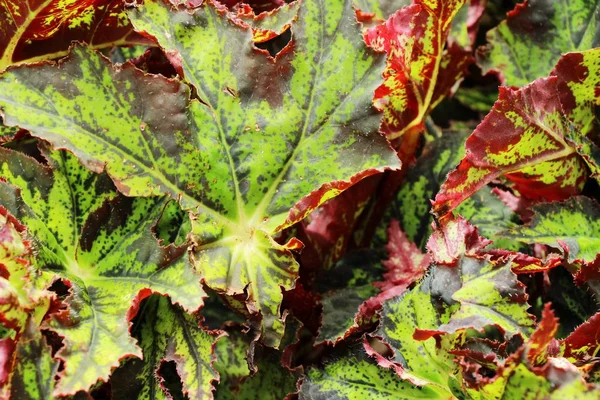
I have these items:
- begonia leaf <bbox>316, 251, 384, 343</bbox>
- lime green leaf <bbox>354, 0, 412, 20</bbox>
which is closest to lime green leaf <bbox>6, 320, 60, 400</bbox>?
begonia leaf <bbox>316, 251, 384, 343</bbox>

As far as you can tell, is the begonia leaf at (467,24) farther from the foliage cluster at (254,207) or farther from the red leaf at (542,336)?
the red leaf at (542,336)

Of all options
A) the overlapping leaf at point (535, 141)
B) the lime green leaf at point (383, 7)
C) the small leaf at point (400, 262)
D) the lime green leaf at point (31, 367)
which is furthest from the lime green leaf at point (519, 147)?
the lime green leaf at point (31, 367)

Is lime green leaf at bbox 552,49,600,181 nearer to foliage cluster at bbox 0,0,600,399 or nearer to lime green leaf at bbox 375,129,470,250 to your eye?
foliage cluster at bbox 0,0,600,399

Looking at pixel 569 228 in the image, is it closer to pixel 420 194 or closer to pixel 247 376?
pixel 420 194

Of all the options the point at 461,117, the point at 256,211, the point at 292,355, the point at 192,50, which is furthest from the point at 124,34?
the point at 461,117

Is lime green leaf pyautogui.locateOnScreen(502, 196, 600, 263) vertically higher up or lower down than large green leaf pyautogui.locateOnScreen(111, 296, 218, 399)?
Result: lower down
